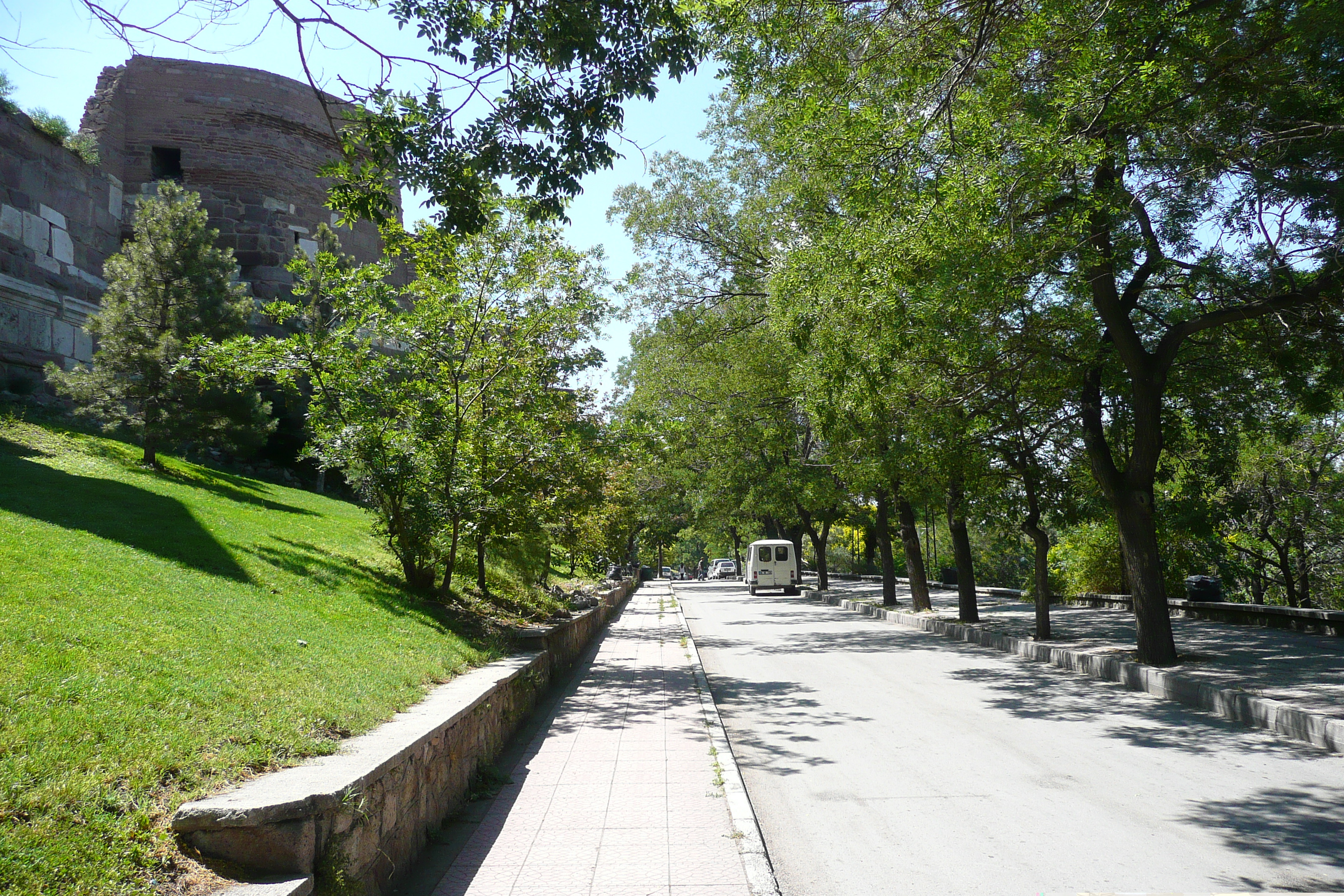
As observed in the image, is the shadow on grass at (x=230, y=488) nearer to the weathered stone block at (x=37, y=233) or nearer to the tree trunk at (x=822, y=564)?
the weathered stone block at (x=37, y=233)

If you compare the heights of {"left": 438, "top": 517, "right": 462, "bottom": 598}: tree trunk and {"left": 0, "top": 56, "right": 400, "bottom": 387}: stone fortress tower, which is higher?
{"left": 0, "top": 56, "right": 400, "bottom": 387}: stone fortress tower

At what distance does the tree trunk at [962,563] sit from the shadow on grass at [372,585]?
1178 cm

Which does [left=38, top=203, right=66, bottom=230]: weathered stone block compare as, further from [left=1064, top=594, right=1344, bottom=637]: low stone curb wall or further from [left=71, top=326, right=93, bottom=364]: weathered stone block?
[left=1064, top=594, right=1344, bottom=637]: low stone curb wall

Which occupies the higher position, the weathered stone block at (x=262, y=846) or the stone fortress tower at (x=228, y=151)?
the stone fortress tower at (x=228, y=151)

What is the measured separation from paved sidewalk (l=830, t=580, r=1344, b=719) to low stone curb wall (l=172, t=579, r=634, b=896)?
8.03 meters

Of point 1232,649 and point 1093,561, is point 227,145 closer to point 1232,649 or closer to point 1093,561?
point 1093,561

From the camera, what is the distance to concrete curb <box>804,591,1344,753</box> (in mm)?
8242

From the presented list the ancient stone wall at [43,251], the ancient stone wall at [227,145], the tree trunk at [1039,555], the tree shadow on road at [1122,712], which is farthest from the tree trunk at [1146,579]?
the ancient stone wall at [227,145]

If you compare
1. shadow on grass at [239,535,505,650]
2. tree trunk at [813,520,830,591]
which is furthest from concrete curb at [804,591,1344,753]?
tree trunk at [813,520,830,591]

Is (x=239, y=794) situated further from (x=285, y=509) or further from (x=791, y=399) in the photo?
(x=791, y=399)

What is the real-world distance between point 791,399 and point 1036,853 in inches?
664

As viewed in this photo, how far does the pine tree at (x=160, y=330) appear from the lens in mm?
17719

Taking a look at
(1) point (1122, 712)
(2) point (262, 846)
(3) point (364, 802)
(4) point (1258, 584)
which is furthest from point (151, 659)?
(4) point (1258, 584)

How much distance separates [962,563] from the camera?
20375 millimetres
